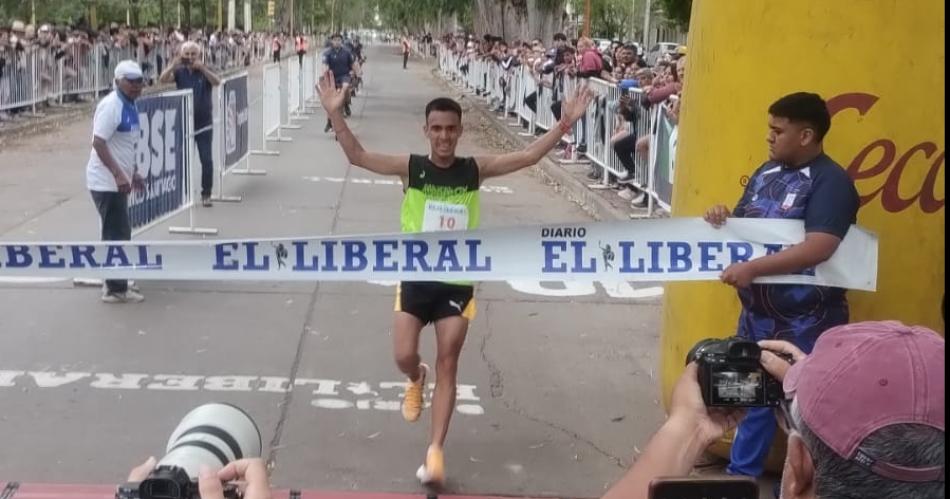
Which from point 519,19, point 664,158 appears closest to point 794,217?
point 664,158

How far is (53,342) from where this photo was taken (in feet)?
22.5

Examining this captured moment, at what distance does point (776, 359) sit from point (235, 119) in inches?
441

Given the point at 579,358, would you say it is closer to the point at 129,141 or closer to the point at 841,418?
the point at 129,141

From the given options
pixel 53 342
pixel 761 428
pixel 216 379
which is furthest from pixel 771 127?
pixel 53 342

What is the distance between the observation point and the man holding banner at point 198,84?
11211 millimetres

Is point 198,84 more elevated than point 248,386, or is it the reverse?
point 198,84

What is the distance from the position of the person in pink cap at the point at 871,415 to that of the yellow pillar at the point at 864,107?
2.79 metres

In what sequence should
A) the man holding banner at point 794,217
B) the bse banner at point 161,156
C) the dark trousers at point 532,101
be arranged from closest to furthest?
the man holding banner at point 794,217, the bse banner at point 161,156, the dark trousers at point 532,101

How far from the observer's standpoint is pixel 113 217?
7785mm

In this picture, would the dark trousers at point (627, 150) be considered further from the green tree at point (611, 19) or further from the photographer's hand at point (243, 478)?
the green tree at point (611, 19)

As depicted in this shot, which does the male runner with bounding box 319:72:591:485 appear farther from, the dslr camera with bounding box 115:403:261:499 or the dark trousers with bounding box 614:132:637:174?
the dark trousers with bounding box 614:132:637:174

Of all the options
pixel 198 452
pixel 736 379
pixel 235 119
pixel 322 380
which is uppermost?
pixel 235 119

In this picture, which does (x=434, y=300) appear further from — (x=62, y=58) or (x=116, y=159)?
(x=62, y=58)

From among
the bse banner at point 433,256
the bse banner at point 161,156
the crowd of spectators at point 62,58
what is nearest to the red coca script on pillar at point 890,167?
the bse banner at point 433,256
